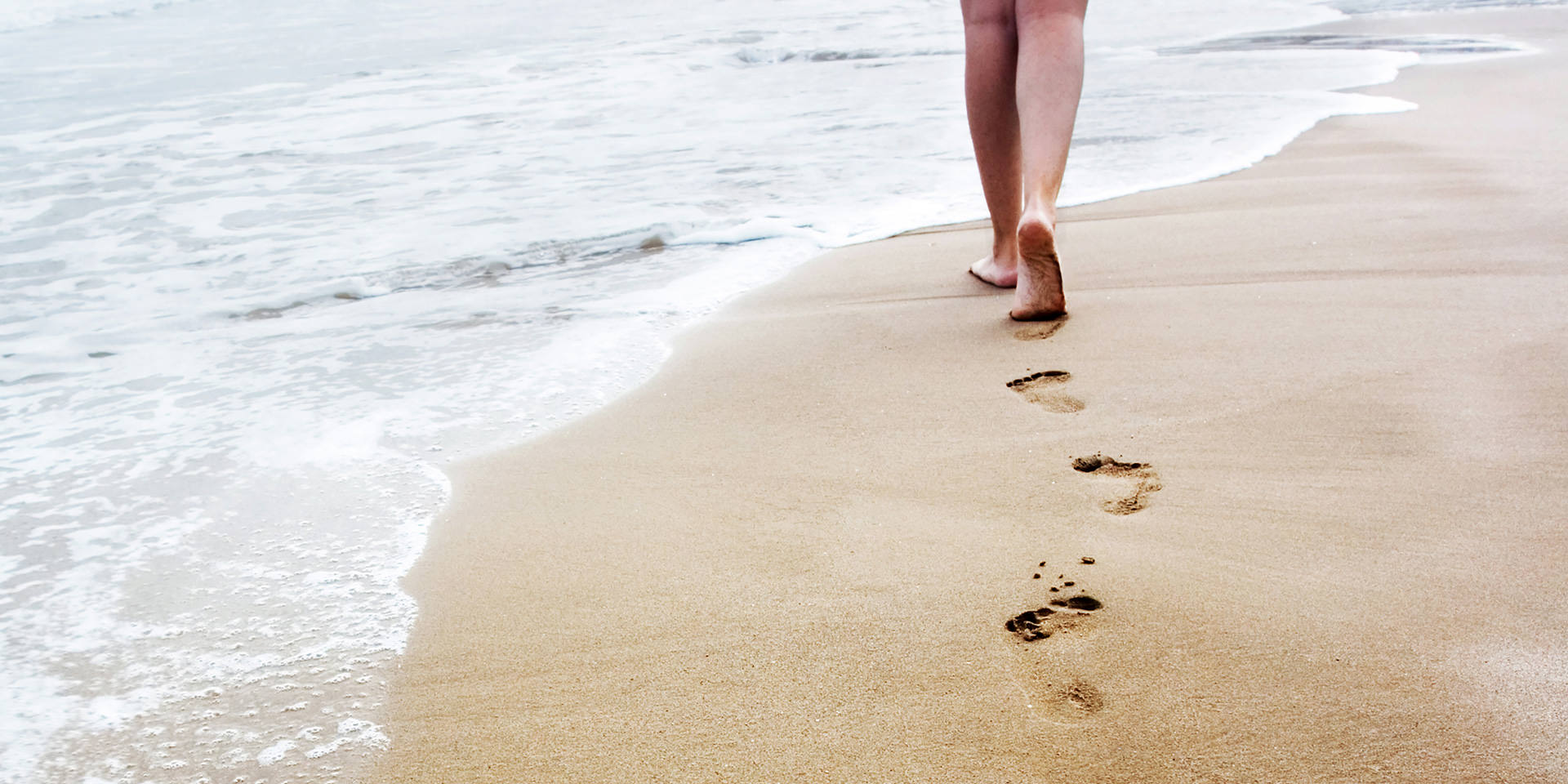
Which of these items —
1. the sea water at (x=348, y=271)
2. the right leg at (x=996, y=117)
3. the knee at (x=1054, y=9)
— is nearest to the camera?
the sea water at (x=348, y=271)

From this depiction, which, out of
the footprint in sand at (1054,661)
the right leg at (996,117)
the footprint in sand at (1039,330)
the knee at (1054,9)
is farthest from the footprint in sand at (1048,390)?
the knee at (1054,9)

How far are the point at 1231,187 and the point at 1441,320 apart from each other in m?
1.29

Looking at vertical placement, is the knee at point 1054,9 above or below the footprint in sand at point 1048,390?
above

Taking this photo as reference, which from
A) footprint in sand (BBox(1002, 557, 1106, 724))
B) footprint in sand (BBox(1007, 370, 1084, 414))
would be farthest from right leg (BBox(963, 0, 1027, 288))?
footprint in sand (BBox(1002, 557, 1106, 724))

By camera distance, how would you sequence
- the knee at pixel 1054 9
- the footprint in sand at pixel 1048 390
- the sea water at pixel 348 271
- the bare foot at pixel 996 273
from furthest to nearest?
the bare foot at pixel 996 273 → the knee at pixel 1054 9 → the footprint in sand at pixel 1048 390 → the sea water at pixel 348 271

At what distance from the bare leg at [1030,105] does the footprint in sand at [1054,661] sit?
898 millimetres

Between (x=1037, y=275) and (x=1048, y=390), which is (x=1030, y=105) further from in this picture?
(x=1048, y=390)

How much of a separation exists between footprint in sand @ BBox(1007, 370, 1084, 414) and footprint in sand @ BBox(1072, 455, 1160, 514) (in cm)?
20

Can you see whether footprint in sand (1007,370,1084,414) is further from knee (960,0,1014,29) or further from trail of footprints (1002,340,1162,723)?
knee (960,0,1014,29)

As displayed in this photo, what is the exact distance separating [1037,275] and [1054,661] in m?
1.08

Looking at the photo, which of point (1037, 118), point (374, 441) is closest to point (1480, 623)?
point (1037, 118)

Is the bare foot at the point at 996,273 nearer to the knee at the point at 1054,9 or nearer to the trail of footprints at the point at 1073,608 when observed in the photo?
the knee at the point at 1054,9

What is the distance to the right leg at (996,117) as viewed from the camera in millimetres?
2238

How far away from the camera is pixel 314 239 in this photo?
128 inches
